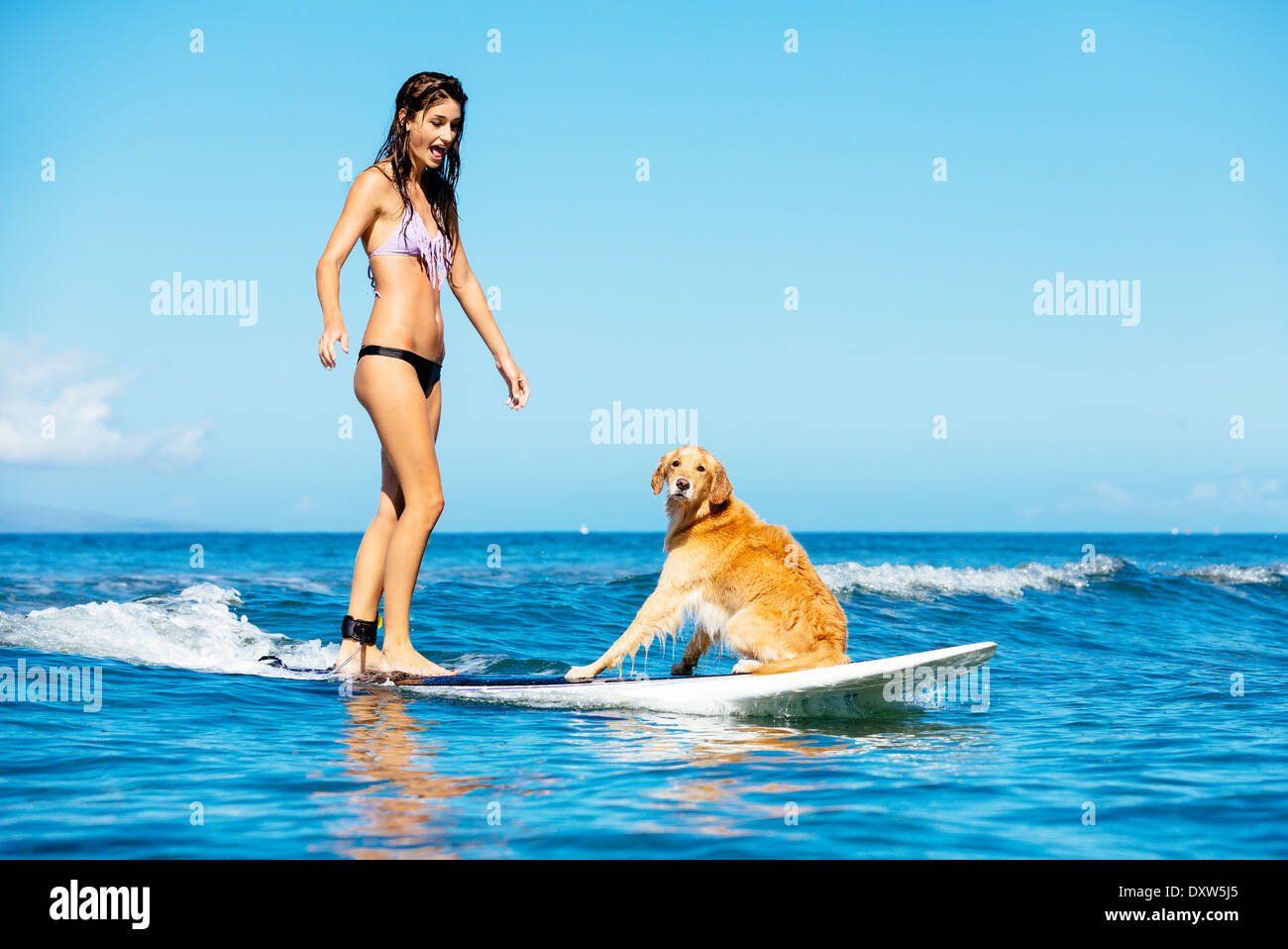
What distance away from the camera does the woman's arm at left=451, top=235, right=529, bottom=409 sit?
234 inches

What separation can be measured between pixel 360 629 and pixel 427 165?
2574 millimetres

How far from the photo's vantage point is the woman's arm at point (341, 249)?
16.3 ft

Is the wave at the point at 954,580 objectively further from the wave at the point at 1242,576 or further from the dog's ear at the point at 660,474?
the dog's ear at the point at 660,474

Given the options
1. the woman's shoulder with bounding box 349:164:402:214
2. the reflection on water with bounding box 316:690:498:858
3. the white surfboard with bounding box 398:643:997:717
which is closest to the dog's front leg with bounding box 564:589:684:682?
the white surfboard with bounding box 398:643:997:717

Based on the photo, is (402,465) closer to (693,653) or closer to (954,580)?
(693,653)

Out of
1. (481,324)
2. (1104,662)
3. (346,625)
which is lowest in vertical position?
(1104,662)

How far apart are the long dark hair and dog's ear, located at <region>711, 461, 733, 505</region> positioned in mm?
1932

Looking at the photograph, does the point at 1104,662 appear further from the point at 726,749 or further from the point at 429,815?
the point at 429,815

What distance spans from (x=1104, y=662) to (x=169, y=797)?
7.36 metres

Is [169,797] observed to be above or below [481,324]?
below

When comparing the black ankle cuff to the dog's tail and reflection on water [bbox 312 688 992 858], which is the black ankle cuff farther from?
the dog's tail
